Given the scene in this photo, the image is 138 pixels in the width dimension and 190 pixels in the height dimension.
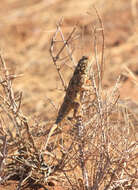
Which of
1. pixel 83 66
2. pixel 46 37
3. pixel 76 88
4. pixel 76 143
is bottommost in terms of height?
pixel 76 143

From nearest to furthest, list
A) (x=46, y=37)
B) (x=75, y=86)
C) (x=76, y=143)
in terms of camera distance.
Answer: (x=76, y=143), (x=75, y=86), (x=46, y=37)

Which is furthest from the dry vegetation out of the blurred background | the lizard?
the blurred background

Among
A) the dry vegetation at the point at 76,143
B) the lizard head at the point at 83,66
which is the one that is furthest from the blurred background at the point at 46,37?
the dry vegetation at the point at 76,143

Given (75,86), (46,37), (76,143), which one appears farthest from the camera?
(46,37)

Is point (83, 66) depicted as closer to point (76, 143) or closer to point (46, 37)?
point (76, 143)

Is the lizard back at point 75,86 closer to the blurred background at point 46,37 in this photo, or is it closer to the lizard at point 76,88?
the lizard at point 76,88

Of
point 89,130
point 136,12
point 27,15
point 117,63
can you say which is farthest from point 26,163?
point 27,15

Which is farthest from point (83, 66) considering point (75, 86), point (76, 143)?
point (76, 143)

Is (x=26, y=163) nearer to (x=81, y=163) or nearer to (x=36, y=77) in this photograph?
(x=81, y=163)
